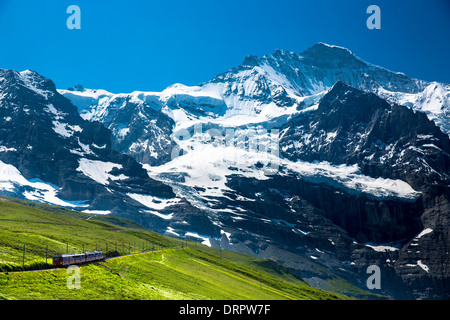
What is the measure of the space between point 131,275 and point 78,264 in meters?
11.0
